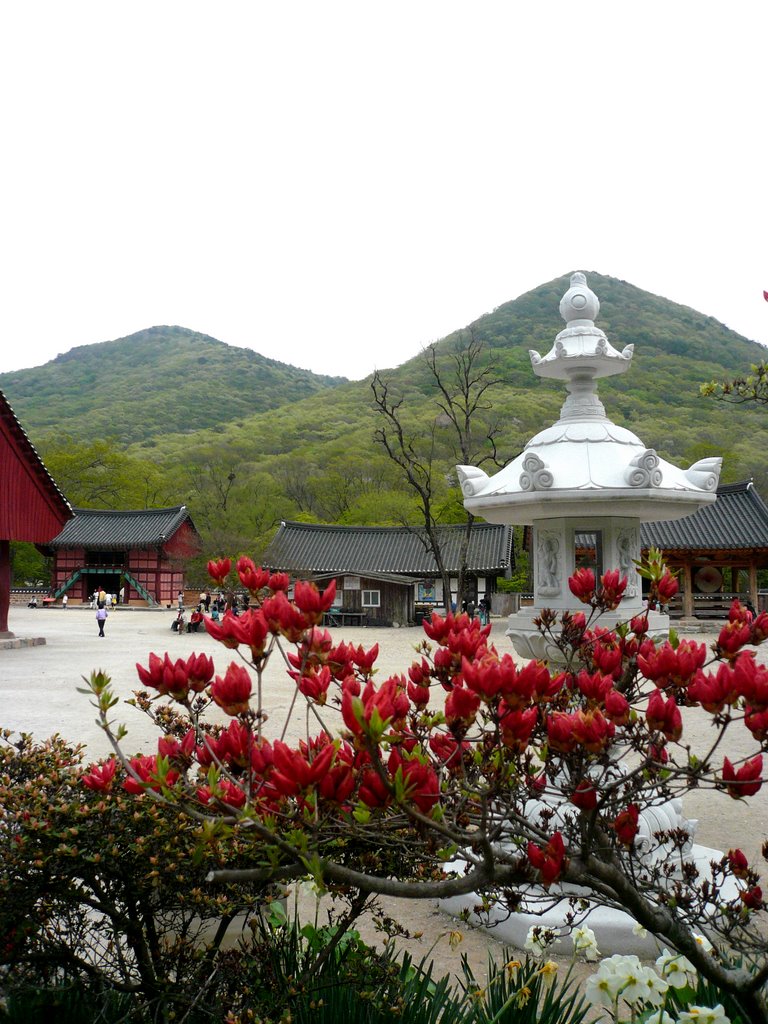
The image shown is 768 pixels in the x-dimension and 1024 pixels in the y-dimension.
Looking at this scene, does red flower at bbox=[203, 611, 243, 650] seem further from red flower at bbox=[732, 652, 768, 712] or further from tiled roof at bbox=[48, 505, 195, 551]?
tiled roof at bbox=[48, 505, 195, 551]

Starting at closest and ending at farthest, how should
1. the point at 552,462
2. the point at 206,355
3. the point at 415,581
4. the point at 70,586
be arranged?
the point at 552,462 < the point at 415,581 < the point at 70,586 < the point at 206,355

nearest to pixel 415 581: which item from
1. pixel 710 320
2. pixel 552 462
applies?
pixel 552 462

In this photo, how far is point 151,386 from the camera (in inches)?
3573

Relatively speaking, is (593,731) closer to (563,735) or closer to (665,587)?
(563,735)

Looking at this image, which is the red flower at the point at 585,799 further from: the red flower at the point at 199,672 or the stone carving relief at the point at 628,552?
the stone carving relief at the point at 628,552

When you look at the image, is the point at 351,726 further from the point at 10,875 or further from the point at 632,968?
the point at 10,875

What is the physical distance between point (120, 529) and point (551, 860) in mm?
39670

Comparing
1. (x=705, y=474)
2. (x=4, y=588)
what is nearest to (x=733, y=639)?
(x=705, y=474)

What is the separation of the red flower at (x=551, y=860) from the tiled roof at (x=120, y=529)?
3673 cm

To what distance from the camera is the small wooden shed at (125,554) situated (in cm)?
3753

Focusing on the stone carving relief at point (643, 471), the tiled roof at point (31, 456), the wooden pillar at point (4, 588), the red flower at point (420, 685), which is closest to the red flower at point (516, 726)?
the red flower at point (420, 685)

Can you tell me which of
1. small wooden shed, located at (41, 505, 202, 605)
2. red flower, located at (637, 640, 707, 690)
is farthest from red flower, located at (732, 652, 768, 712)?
small wooden shed, located at (41, 505, 202, 605)

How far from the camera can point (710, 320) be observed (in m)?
87.2

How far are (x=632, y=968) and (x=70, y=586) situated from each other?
40.4 m
